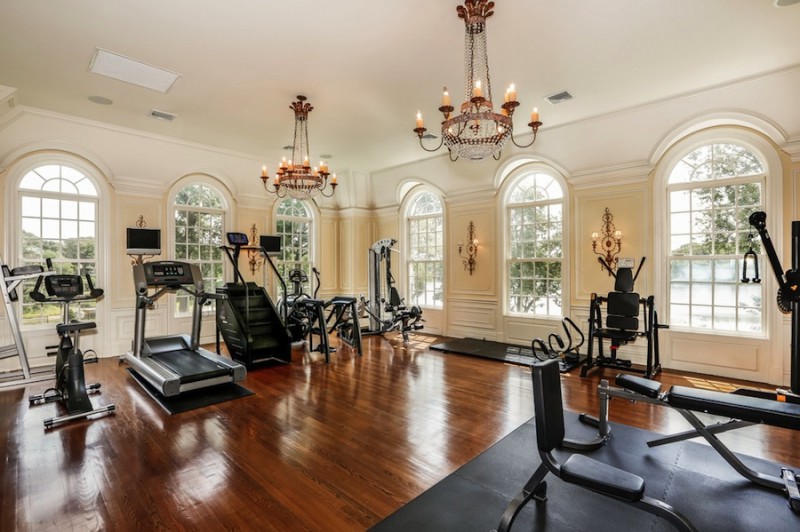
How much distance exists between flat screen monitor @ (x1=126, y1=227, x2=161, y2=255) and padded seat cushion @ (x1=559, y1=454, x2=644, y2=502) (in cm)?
653

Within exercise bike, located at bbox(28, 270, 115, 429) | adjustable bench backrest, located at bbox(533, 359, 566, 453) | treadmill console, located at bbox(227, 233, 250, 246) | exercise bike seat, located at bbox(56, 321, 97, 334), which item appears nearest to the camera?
adjustable bench backrest, located at bbox(533, 359, 566, 453)

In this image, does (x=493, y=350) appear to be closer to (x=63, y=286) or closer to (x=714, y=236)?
(x=714, y=236)

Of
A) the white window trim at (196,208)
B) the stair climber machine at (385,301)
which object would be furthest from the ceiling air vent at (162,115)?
the stair climber machine at (385,301)

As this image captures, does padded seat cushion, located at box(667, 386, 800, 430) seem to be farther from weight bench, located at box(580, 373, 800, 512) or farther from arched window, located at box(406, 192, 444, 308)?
arched window, located at box(406, 192, 444, 308)

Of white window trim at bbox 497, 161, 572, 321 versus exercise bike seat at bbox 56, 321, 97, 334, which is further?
white window trim at bbox 497, 161, 572, 321

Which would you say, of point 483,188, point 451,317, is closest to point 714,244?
point 483,188

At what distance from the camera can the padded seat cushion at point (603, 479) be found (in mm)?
1729

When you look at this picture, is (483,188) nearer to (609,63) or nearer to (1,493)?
(609,63)

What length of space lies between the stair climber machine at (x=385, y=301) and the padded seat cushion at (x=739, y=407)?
4948 millimetres

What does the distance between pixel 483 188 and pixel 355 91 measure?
3254 millimetres

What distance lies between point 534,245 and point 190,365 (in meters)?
5.57

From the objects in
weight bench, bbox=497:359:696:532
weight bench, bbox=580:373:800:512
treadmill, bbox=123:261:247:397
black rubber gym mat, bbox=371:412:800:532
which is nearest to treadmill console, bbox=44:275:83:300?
treadmill, bbox=123:261:247:397

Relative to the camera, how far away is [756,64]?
440cm

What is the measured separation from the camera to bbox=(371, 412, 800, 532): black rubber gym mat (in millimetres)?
2156
